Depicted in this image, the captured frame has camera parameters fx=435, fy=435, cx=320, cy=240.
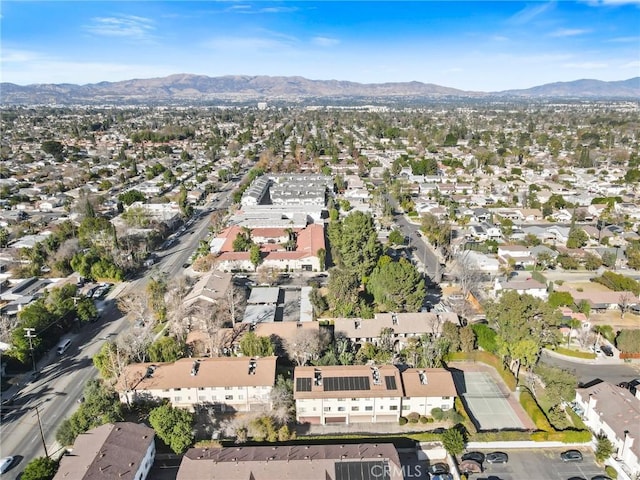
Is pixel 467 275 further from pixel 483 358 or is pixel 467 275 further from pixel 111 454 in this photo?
pixel 111 454

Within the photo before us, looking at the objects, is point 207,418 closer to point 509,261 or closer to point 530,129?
point 509,261

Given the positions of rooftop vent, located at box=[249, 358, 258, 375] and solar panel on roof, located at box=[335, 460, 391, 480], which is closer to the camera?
solar panel on roof, located at box=[335, 460, 391, 480]

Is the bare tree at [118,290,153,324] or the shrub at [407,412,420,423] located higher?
the bare tree at [118,290,153,324]

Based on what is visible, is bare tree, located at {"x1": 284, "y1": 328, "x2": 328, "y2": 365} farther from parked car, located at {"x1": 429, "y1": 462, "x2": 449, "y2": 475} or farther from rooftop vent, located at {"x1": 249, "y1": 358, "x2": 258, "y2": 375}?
parked car, located at {"x1": 429, "y1": 462, "x2": 449, "y2": 475}

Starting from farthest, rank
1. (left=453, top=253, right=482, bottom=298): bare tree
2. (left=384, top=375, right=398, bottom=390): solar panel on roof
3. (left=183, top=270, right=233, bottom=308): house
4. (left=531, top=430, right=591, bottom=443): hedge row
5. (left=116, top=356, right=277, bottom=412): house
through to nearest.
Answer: (left=453, top=253, right=482, bottom=298): bare tree < (left=183, top=270, right=233, bottom=308): house < (left=116, top=356, right=277, bottom=412): house < (left=384, top=375, right=398, bottom=390): solar panel on roof < (left=531, top=430, right=591, bottom=443): hedge row

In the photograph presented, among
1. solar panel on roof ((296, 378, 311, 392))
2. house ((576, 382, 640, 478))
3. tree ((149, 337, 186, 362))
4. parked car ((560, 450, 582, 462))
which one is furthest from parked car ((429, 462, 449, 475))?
tree ((149, 337, 186, 362))

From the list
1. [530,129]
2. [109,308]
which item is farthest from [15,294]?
[530,129]
